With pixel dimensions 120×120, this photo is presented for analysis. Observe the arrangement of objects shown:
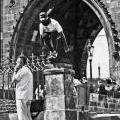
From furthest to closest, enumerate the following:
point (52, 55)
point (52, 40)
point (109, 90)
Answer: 1. point (109, 90)
2. point (52, 40)
3. point (52, 55)

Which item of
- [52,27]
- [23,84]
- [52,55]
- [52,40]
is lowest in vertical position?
[23,84]

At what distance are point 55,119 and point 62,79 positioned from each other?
1.06 metres

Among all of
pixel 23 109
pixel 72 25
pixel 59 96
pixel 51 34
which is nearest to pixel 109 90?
pixel 59 96

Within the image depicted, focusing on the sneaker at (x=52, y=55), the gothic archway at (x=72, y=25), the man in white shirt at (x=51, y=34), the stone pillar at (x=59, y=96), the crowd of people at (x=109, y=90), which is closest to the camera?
the stone pillar at (x=59, y=96)

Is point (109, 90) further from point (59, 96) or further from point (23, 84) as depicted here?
point (23, 84)

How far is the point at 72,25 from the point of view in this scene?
2359 centimetres

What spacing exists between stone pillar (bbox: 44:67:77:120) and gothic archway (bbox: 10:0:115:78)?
6.38 metres

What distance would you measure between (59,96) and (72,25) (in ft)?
42.3

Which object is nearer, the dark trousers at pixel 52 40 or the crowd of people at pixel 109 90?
the dark trousers at pixel 52 40

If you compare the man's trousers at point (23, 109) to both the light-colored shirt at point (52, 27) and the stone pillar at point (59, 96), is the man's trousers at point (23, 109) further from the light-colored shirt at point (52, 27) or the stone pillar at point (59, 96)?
the light-colored shirt at point (52, 27)

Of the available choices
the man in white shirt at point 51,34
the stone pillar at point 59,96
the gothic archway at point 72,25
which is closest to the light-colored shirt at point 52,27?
the man in white shirt at point 51,34

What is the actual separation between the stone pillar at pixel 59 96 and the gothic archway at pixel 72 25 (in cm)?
638

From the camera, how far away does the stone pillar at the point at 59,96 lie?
10953 mm

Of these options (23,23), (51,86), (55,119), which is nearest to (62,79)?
(51,86)
